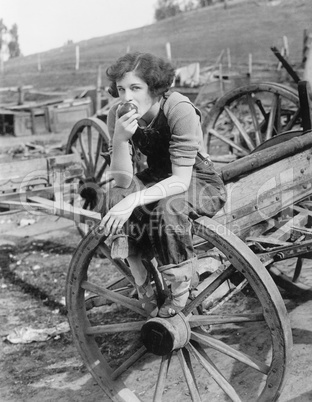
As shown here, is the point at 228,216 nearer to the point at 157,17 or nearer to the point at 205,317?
the point at 205,317

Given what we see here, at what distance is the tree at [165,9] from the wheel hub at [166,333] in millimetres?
66129

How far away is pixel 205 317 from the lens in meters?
2.74

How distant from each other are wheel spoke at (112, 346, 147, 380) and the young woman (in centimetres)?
33

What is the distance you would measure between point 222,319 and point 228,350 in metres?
0.15

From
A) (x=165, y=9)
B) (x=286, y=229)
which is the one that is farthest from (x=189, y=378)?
(x=165, y=9)

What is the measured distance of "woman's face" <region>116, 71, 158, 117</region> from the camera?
2.53 m

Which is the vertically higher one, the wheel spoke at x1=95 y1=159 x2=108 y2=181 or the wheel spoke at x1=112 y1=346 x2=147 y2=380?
the wheel spoke at x1=95 y1=159 x2=108 y2=181

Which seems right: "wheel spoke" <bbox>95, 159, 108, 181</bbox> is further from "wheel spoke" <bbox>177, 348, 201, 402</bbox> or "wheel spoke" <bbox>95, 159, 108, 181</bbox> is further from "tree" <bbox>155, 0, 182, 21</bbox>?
"tree" <bbox>155, 0, 182, 21</bbox>

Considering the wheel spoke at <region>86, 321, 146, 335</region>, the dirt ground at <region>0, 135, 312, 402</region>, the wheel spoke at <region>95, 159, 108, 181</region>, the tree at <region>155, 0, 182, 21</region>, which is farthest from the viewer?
the tree at <region>155, 0, 182, 21</region>

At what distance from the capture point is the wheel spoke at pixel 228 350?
2.57 meters

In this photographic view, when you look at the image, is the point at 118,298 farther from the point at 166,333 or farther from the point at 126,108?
the point at 126,108

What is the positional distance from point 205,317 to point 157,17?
228 feet

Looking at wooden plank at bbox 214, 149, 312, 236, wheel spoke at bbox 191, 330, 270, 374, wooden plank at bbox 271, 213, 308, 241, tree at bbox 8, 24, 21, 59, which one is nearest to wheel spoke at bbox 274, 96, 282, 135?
wooden plank at bbox 214, 149, 312, 236

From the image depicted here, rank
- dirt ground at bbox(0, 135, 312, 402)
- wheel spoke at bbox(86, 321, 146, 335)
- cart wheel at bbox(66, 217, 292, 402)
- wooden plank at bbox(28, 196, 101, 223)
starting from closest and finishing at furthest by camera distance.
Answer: cart wheel at bbox(66, 217, 292, 402) < wheel spoke at bbox(86, 321, 146, 335) < dirt ground at bbox(0, 135, 312, 402) < wooden plank at bbox(28, 196, 101, 223)
